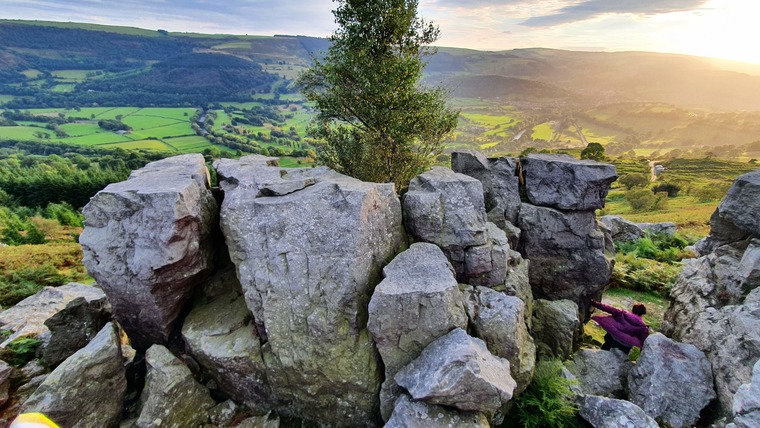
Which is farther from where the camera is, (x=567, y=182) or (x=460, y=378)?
(x=567, y=182)

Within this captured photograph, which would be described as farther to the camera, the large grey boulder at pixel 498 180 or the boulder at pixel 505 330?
the large grey boulder at pixel 498 180

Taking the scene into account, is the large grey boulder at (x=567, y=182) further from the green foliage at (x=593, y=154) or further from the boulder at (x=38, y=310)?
the green foliage at (x=593, y=154)

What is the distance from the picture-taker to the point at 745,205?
13.3 metres

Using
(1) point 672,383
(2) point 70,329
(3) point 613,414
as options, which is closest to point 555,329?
(1) point 672,383

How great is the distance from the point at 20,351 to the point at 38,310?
407 centimetres

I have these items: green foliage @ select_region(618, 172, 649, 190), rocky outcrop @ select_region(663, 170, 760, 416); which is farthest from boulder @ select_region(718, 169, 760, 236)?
green foliage @ select_region(618, 172, 649, 190)

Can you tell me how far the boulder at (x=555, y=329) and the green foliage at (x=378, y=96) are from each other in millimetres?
10548

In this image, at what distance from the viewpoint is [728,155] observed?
14550 cm

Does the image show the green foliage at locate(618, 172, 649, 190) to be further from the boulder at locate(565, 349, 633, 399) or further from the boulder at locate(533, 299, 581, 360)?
the boulder at locate(565, 349, 633, 399)

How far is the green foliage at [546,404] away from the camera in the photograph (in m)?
11.2

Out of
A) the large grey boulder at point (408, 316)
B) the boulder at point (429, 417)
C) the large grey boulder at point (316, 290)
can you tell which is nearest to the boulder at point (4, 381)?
the large grey boulder at point (316, 290)

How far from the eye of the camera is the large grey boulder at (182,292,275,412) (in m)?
12.2

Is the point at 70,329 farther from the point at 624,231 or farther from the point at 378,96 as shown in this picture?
the point at 624,231

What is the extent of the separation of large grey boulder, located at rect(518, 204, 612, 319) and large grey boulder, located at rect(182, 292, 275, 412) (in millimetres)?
14254
